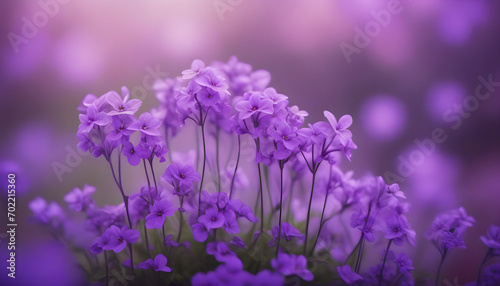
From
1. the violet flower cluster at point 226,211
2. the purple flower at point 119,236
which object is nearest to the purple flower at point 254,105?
the violet flower cluster at point 226,211

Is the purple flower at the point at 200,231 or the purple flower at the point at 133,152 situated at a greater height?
the purple flower at the point at 133,152

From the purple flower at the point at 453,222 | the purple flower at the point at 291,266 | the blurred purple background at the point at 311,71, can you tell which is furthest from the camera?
the blurred purple background at the point at 311,71

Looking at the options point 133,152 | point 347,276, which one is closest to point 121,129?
point 133,152

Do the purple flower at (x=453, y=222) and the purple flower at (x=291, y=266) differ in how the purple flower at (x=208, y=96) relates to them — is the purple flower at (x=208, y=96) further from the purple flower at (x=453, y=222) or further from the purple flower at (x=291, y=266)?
the purple flower at (x=453, y=222)

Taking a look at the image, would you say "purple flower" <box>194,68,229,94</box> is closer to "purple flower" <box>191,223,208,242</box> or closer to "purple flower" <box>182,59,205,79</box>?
"purple flower" <box>182,59,205,79</box>

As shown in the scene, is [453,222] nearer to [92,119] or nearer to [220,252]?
[220,252]

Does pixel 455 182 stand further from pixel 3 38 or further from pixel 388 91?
pixel 3 38

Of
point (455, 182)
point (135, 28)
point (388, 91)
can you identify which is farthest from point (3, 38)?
point (455, 182)
